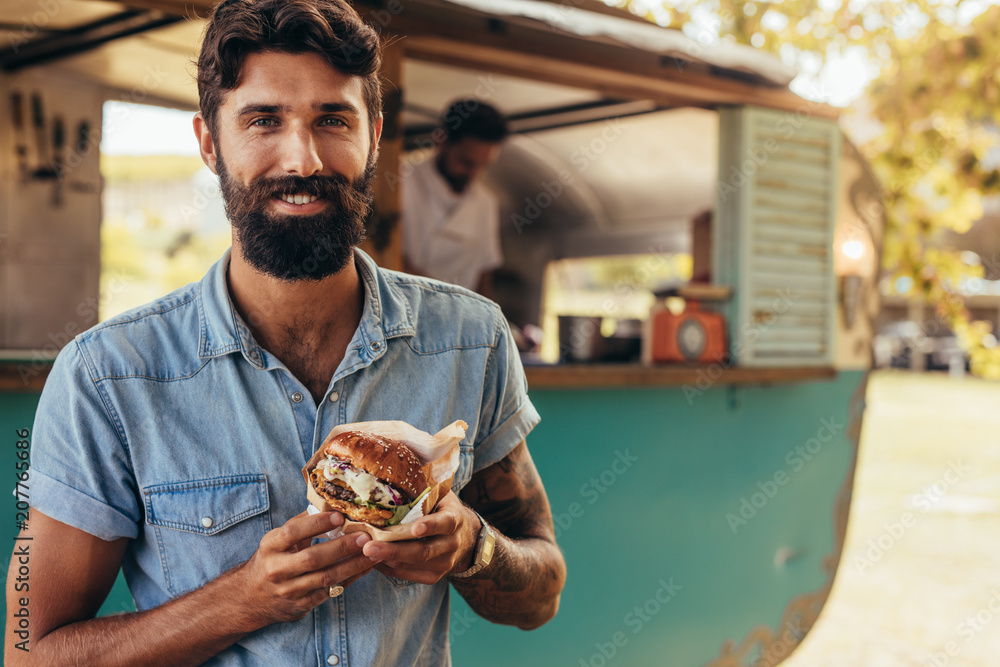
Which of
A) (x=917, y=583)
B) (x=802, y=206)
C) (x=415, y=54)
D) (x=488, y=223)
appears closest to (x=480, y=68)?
(x=415, y=54)

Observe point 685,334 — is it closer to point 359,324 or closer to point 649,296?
point 649,296

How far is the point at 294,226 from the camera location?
1.71 meters

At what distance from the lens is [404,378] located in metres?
1.86

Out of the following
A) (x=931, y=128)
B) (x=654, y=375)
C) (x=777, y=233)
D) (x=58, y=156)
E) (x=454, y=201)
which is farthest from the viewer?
(x=931, y=128)

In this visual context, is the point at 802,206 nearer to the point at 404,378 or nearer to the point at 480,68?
the point at 480,68

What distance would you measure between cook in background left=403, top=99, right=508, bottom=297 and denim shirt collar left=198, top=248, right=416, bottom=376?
3176mm

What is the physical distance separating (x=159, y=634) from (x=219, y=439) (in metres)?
0.37

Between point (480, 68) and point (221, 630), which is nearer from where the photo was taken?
point (221, 630)

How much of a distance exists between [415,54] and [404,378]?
8.36ft

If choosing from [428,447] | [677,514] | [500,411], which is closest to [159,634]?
[428,447]

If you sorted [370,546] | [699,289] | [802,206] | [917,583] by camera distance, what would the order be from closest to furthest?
[370,546] < [699,289] < [802,206] < [917,583]

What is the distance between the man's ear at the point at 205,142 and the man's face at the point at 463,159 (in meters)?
3.40

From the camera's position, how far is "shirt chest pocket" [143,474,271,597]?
163 centimetres

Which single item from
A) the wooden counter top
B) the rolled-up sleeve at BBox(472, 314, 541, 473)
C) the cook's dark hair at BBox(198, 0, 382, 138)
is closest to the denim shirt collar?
the rolled-up sleeve at BBox(472, 314, 541, 473)
